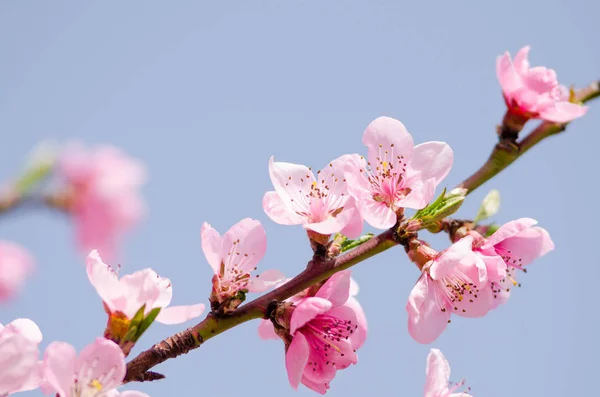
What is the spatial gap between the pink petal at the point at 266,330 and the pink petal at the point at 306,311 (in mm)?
345

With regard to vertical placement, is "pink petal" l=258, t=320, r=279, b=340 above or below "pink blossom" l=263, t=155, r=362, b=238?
below

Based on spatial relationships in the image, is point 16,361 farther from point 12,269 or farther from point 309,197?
point 12,269

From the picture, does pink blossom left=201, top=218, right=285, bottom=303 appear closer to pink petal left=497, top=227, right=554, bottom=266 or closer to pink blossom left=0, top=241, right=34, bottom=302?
pink petal left=497, top=227, right=554, bottom=266

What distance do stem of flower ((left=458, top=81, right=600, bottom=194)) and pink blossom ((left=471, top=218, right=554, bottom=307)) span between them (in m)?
0.16

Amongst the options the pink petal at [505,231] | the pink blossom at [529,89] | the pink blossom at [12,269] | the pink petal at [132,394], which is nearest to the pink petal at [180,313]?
the pink petal at [132,394]

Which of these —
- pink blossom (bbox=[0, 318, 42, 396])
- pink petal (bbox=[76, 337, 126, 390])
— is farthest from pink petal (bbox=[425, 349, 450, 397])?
pink blossom (bbox=[0, 318, 42, 396])

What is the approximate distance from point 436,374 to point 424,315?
175 mm

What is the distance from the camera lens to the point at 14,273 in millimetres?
5289

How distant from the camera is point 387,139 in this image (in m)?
2.01

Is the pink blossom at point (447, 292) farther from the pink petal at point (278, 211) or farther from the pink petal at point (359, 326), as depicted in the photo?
the pink petal at point (278, 211)

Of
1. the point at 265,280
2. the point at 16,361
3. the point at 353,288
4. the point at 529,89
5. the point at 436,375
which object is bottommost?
the point at 436,375

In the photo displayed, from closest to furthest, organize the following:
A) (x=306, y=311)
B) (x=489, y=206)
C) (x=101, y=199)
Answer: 1. (x=306, y=311)
2. (x=489, y=206)
3. (x=101, y=199)

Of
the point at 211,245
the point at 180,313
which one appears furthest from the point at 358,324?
the point at 180,313

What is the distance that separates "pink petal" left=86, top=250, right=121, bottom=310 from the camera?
1.60 metres
